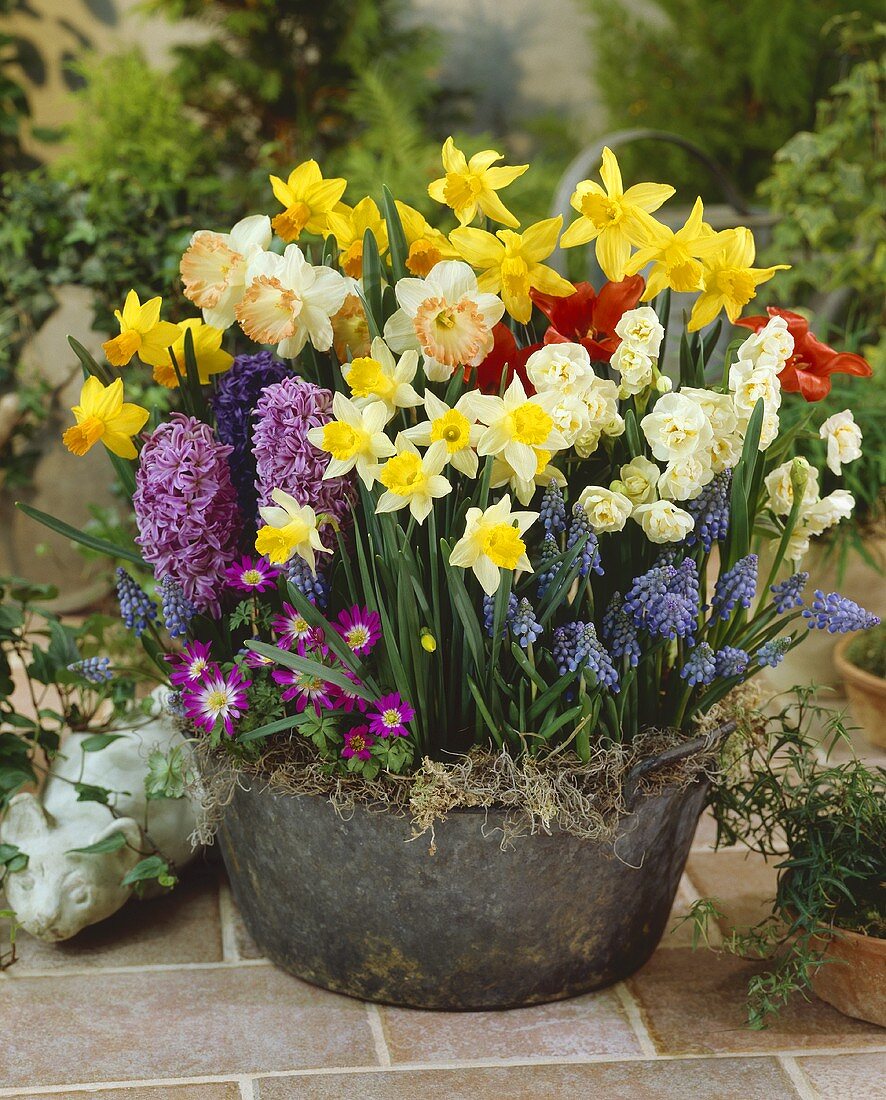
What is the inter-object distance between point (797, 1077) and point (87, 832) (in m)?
0.89

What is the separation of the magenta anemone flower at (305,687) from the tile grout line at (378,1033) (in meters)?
0.37

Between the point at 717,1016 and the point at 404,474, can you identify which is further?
the point at 717,1016

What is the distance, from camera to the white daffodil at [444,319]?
3.66 feet

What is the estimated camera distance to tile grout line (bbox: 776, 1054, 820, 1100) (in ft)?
3.96

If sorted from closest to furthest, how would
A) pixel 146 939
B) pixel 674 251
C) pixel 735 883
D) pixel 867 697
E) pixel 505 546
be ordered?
1. pixel 505 546
2. pixel 674 251
3. pixel 146 939
4. pixel 735 883
5. pixel 867 697

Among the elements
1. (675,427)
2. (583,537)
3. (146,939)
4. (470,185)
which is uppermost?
Result: (470,185)

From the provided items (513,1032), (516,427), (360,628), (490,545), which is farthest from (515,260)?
(513,1032)

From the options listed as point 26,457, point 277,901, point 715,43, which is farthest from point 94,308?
point 715,43

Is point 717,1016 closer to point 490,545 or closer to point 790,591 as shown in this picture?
point 790,591

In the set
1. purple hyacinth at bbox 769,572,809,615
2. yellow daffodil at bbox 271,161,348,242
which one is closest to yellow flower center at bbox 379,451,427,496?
yellow daffodil at bbox 271,161,348,242

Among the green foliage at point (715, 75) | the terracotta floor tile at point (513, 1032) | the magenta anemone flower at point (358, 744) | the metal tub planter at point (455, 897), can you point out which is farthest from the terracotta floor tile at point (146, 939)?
the green foliage at point (715, 75)

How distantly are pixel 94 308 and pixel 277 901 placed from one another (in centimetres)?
175

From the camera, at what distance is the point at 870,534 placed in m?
2.22

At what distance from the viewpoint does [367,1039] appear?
1294 millimetres
